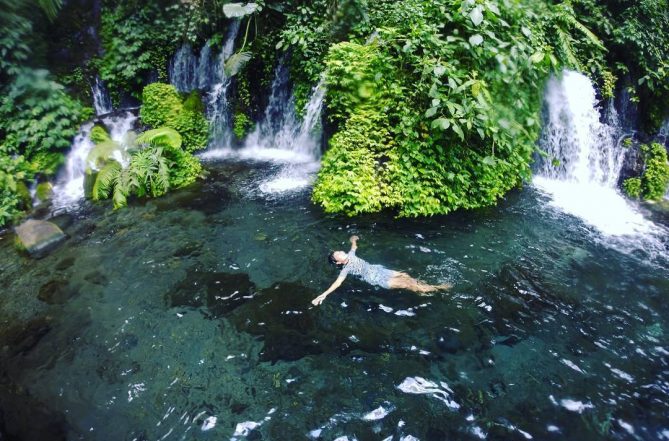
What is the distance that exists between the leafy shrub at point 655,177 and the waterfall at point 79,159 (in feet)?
43.6

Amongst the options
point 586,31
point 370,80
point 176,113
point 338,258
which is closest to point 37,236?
point 176,113

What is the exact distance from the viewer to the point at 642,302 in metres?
5.82

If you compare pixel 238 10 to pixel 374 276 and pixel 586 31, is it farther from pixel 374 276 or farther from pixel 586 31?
pixel 586 31

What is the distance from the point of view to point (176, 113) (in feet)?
37.9

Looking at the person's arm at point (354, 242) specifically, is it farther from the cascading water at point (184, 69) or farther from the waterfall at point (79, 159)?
the cascading water at point (184, 69)

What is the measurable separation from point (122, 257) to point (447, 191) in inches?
259

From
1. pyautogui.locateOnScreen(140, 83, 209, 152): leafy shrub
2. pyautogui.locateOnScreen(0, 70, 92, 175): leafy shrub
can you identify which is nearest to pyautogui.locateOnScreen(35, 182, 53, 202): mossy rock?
pyautogui.locateOnScreen(0, 70, 92, 175): leafy shrub

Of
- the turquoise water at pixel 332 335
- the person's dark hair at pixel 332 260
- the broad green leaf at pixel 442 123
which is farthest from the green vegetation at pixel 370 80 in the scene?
the person's dark hair at pixel 332 260


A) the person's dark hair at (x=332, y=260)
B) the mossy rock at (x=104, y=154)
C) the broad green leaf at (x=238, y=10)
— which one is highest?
the broad green leaf at (x=238, y=10)

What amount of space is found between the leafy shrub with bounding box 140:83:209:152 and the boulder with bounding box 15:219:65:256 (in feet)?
15.0

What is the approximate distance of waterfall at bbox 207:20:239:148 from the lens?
12.1m

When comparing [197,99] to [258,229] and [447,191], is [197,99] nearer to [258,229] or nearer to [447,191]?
[258,229]

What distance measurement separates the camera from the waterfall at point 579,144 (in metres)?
9.51

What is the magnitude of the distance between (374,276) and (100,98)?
37.4 feet
